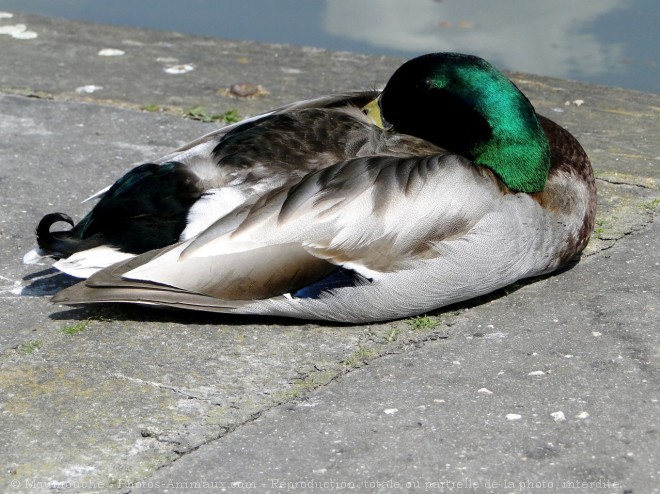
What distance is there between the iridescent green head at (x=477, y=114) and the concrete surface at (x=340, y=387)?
51 cm

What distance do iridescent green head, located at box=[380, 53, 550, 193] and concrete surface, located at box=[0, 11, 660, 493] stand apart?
51cm

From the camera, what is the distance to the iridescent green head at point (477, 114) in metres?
4.12

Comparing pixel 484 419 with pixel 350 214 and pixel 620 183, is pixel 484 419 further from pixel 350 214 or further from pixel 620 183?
pixel 620 183

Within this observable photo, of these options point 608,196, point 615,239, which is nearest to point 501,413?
point 615,239

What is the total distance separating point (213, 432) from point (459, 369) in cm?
86

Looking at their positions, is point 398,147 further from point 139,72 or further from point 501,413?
point 139,72

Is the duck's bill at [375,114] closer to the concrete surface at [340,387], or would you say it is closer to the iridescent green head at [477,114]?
the iridescent green head at [477,114]

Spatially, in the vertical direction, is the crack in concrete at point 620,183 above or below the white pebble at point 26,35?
below

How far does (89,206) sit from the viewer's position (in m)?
5.04

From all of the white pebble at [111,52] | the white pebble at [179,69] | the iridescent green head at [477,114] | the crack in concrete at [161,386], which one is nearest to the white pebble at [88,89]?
the white pebble at [179,69]

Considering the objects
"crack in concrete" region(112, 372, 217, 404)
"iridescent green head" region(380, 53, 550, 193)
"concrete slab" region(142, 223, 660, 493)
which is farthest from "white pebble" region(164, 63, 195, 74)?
"crack in concrete" region(112, 372, 217, 404)

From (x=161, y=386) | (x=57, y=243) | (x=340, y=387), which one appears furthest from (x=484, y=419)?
(x=57, y=243)

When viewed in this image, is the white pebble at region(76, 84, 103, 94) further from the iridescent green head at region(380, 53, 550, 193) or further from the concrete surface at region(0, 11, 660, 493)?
the iridescent green head at region(380, 53, 550, 193)

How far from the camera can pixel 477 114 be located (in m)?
4.14
